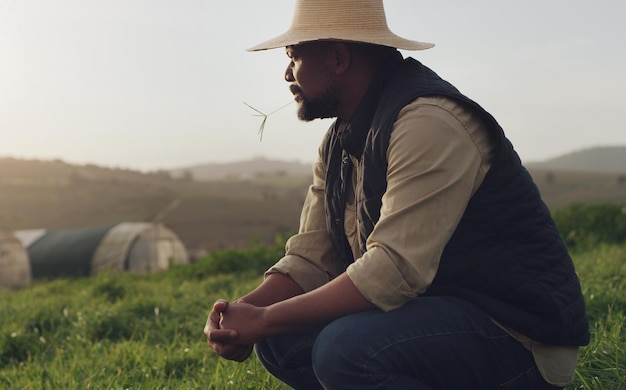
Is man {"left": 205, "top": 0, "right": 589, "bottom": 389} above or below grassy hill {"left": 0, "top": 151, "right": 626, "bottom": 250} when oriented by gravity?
above

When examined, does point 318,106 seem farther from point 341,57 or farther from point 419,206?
point 419,206

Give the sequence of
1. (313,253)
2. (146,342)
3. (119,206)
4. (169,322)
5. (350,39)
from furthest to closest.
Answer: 1. (119,206)
2. (169,322)
3. (146,342)
4. (313,253)
5. (350,39)

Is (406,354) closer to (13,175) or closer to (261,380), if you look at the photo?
(261,380)

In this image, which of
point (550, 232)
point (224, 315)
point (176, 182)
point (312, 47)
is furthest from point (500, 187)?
point (176, 182)

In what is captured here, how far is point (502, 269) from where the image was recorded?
230cm

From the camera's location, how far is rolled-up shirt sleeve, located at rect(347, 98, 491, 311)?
220cm

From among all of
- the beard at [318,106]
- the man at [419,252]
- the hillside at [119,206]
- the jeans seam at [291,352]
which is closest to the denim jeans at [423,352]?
the man at [419,252]

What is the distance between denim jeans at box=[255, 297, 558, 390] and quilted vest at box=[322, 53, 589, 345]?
8cm

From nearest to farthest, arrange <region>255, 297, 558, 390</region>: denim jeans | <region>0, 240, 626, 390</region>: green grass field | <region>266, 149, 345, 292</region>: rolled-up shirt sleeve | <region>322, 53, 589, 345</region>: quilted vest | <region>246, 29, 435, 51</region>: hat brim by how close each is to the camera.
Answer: <region>255, 297, 558, 390</region>: denim jeans, <region>322, 53, 589, 345</region>: quilted vest, <region>246, 29, 435, 51</region>: hat brim, <region>266, 149, 345, 292</region>: rolled-up shirt sleeve, <region>0, 240, 626, 390</region>: green grass field

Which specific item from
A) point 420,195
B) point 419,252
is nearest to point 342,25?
point 420,195

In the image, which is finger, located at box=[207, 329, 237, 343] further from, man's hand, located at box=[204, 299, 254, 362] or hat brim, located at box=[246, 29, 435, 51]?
hat brim, located at box=[246, 29, 435, 51]

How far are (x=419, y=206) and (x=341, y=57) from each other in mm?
668

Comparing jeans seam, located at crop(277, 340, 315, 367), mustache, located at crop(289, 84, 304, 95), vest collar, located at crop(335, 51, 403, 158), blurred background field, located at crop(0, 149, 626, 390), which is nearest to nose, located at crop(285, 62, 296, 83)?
mustache, located at crop(289, 84, 304, 95)

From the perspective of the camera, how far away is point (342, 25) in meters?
2.52
